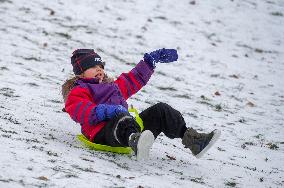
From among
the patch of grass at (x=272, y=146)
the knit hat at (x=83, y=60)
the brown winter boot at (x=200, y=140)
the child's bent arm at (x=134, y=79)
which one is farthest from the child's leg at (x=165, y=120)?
the patch of grass at (x=272, y=146)

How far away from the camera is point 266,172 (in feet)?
16.8

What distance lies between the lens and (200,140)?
465cm

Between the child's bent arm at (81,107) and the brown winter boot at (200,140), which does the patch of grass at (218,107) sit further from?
the child's bent arm at (81,107)

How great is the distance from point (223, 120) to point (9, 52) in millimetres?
4327

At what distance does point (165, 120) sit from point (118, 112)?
67cm

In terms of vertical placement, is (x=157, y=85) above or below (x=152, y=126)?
below

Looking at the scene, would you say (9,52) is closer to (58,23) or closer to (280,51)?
(58,23)

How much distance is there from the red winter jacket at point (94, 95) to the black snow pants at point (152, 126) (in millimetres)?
162

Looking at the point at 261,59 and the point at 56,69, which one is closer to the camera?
the point at 56,69

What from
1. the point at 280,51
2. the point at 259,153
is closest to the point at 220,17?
the point at 280,51

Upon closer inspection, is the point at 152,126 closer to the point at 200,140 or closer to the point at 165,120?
the point at 165,120

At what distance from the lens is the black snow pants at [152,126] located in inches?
177

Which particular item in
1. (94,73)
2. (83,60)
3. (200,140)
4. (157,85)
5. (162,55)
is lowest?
(157,85)

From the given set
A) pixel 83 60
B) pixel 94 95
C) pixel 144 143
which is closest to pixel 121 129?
pixel 144 143
